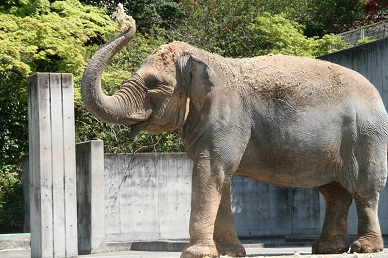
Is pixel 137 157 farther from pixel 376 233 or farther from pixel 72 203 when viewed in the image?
pixel 376 233

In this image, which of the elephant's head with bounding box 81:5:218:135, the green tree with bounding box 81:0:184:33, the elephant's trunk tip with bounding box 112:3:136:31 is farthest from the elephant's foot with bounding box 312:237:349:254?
the green tree with bounding box 81:0:184:33

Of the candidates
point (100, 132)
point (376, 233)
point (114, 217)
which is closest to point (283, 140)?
point (376, 233)

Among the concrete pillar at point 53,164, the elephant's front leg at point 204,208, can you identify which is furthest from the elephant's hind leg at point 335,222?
the concrete pillar at point 53,164

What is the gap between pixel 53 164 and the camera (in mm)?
16922

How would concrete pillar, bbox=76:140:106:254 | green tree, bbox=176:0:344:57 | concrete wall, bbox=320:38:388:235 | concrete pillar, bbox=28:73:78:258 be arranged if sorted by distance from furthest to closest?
green tree, bbox=176:0:344:57 → concrete pillar, bbox=76:140:106:254 → concrete wall, bbox=320:38:388:235 → concrete pillar, bbox=28:73:78:258

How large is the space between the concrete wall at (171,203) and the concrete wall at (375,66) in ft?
12.4

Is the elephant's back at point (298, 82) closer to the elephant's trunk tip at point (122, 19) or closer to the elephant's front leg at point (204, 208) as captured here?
the elephant's front leg at point (204, 208)

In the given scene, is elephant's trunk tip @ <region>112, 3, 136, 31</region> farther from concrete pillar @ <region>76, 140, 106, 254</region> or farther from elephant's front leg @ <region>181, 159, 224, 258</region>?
concrete pillar @ <region>76, 140, 106, 254</region>

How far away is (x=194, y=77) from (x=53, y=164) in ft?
22.5

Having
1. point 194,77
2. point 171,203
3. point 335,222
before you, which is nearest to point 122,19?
point 194,77

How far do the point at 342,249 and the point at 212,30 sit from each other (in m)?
22.7

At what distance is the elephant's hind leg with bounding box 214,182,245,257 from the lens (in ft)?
36.3

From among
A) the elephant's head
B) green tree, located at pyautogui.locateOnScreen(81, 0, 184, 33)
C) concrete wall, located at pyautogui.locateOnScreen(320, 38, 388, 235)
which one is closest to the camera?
the elephant's head

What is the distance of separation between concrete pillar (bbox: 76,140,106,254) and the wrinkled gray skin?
1149 centimetres
